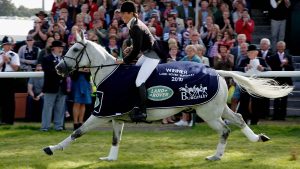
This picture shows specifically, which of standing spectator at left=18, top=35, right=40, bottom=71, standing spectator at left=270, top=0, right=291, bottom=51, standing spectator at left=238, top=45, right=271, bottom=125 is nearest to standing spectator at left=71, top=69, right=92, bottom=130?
standing spectator at left=18, top=35, right=40, bottom=71

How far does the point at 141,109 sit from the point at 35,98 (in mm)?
5649

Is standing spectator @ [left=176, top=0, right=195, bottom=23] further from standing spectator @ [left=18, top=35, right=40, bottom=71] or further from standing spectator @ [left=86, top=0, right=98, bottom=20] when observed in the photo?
standing spectator @ [left=18, top=35, right=40, bottom=71]

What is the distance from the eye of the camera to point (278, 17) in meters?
19.3

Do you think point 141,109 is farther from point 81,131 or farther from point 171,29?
point 171,29

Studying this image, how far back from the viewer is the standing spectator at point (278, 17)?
19203 millimetres

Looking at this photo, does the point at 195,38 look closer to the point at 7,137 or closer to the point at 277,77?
the point at 277,77

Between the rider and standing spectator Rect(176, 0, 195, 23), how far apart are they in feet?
27.3

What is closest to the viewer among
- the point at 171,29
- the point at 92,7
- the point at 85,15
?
the point at 171,29

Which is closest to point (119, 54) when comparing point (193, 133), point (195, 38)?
point (195, 38)

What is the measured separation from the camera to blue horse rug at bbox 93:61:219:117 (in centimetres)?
1135

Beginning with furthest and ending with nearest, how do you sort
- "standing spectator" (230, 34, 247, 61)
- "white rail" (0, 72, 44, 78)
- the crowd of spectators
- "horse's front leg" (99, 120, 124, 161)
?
"standing spectator" (230, 34, 247, 61), the crowd of spectators, "white rail" (0, 72, 44, 78), "horse's front leg" (99, 120, 124, 161)

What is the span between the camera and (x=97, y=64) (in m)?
11.6

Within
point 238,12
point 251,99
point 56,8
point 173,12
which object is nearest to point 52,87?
point 251,99

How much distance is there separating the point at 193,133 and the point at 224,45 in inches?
109
